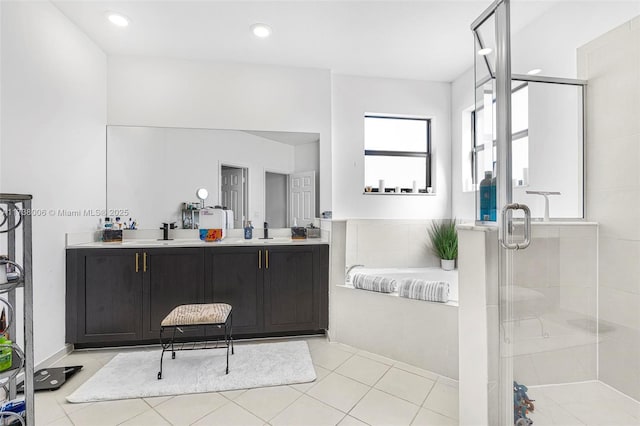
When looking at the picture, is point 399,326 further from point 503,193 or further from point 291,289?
point 503,193

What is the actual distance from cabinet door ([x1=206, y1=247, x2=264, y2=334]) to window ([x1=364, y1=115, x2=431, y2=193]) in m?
1.62

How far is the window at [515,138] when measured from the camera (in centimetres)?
149

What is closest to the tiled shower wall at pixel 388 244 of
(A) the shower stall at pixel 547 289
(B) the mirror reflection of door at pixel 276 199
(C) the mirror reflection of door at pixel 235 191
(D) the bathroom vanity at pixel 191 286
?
(D) the bathroom vanity at pixel 191 286

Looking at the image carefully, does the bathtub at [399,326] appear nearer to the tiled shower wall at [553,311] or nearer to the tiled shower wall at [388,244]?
the tiled shower wall at [388,244]

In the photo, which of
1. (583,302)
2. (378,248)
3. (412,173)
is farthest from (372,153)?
(583,302)

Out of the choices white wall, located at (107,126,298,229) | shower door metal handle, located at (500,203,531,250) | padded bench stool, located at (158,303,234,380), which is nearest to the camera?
shower door metal handle, located at (500,203,531,250)

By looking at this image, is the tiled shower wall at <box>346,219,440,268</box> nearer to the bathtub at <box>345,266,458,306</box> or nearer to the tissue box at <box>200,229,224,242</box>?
the bathtub at <box>345,266,458,306</box>

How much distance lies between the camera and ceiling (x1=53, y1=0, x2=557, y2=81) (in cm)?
225

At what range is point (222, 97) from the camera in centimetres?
310

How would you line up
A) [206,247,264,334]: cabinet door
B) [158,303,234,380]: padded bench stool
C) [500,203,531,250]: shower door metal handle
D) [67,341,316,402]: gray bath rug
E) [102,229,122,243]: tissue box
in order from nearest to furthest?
1. [500,203,531,250]: shower door metal handle
2. [67,341,316,402]: gray bath rug
3. [158,303,234,380]: padded bench stool
4. [206,247,264,334]: cabinet door
5. [102,229,122,243]: tissue box

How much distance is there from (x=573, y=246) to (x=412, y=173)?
89.0 inches

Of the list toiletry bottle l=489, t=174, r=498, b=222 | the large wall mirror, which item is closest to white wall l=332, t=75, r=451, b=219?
the large wall mirror

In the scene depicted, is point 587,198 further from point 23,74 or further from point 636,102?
point 23,74

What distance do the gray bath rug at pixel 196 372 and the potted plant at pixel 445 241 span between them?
1.79m
